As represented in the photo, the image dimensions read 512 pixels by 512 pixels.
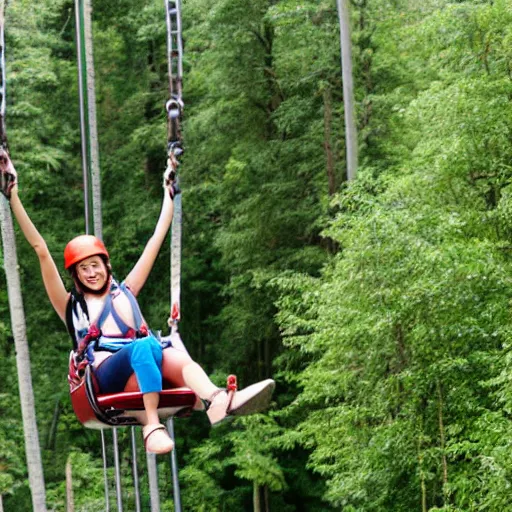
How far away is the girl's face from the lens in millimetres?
6270

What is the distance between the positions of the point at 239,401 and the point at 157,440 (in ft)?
1.25

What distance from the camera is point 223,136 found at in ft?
63.7

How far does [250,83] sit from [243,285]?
2.89 meters

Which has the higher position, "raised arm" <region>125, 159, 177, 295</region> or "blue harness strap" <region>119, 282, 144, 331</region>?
"raised arm" <region>125, 159, 177, 295</region>

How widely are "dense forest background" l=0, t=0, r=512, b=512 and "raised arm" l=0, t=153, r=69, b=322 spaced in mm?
4675

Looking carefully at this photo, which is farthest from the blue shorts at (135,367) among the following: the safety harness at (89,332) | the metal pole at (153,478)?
the metal pole at (153,478)

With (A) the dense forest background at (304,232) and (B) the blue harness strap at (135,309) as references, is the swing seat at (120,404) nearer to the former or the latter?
(B) the blue harness strap at (135,309)

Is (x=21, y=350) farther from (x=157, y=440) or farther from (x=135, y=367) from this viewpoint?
(x=157, y=440)

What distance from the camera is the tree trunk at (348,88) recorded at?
52.5 ft

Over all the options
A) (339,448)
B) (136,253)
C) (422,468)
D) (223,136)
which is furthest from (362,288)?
(136,253)

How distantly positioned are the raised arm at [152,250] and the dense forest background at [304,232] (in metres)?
4.26

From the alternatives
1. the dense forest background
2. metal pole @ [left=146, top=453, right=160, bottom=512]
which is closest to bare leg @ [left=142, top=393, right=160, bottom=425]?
the dense forest background

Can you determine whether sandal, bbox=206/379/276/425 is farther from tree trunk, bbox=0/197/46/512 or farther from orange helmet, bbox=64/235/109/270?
tree trunk, bbox=0/197/46/512

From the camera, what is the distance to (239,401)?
584 cm
